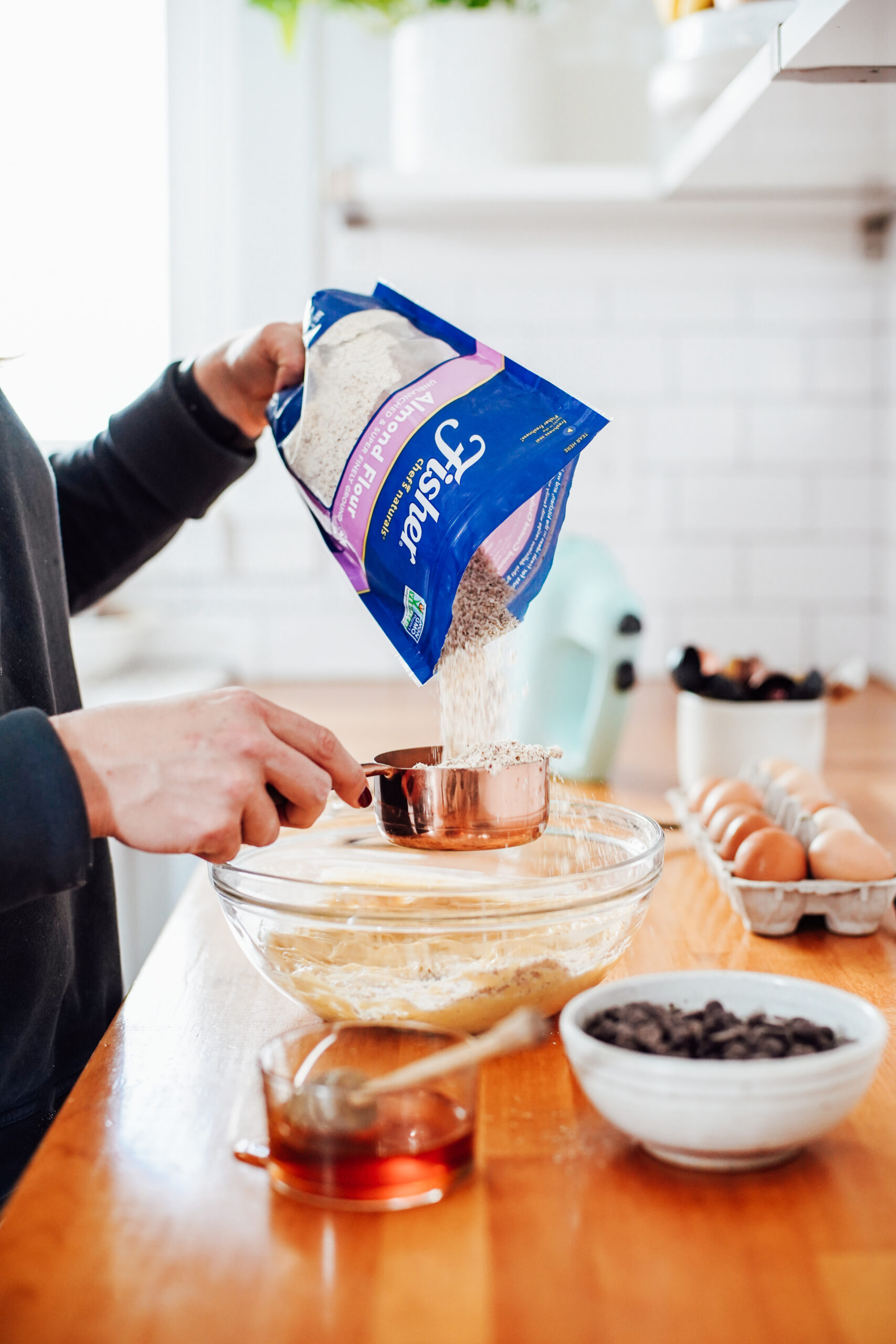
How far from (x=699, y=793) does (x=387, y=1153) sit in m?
0.68

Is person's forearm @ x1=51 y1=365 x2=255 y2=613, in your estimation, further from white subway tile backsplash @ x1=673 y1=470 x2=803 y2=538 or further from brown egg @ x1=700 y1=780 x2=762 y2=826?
white subway tile backsplash @ x1=673 y1=470 x2=803 y2=538

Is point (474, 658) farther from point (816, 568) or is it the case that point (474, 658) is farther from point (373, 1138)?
point (816, 568)

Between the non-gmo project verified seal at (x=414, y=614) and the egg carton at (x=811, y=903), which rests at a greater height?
the non-gmo project verified seal at (x=414, y=614)

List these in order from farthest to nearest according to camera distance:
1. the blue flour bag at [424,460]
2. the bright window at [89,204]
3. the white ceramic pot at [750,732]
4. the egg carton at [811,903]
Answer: the bright window at [89,204], the white ceramic pot at [750,732], the egg carton at [811,903], the blue flour bag at [424,460]

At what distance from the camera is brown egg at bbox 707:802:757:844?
1.00 m

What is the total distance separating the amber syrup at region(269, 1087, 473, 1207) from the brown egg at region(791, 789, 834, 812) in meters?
0.55

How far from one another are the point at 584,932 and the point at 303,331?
0.50 metres

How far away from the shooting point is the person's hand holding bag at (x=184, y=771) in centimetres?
63

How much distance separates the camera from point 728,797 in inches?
41.8

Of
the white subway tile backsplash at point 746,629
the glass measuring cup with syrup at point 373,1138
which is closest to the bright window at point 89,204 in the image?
the white subway tile backsplash at point 746,629

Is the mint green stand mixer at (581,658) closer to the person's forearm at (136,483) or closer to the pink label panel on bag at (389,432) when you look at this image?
the person's forearm at (136,483)

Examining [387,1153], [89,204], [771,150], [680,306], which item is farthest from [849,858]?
[89,204]

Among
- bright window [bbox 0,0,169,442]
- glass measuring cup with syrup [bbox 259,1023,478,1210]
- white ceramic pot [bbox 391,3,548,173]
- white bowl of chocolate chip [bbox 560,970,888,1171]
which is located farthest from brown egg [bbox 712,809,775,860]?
bright window [bbox 0,0,169,442]

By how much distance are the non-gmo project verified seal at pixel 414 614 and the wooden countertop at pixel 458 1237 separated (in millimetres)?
271
